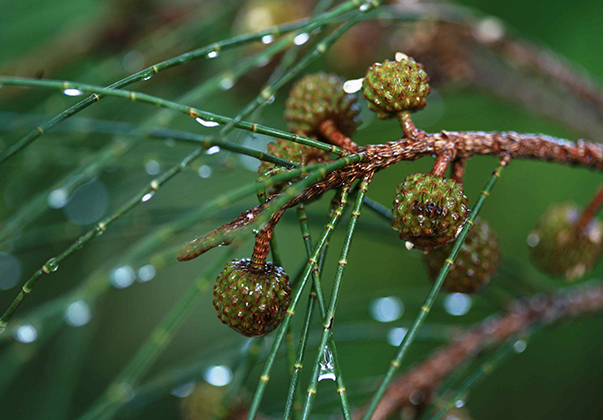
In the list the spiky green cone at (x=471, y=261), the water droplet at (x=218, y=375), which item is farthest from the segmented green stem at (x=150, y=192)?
the water droplet at (x=218, y=375)

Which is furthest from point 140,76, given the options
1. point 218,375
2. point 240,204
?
point 240,204

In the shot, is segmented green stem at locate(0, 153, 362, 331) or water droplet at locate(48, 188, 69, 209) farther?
water droplet at locate(48, 188, 69, 209)

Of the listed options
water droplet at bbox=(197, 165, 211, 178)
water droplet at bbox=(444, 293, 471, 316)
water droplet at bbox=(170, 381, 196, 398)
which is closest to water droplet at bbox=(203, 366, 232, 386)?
water droplet at bbox=(170, 381, 196, 398)

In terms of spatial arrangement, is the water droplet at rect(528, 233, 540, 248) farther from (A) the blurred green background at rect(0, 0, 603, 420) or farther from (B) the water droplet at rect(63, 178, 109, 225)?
(B) the water droplet at rect(63, 178, 109, 225)

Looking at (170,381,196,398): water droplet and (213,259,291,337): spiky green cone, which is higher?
(170,381,196,398): water droplet

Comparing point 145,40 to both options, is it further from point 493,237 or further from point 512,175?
point 512,175

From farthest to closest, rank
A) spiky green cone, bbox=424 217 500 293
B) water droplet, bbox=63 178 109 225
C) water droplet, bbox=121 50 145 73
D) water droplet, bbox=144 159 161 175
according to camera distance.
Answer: water droplet, bbox=63 178 109 225, water droplet, bbox=121 50 145 73, water droplet, bbox=144 159 161 175, spiky green cone, bbox=424 217 500 293

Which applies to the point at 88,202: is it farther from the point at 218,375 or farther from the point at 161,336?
the point at 161,336
